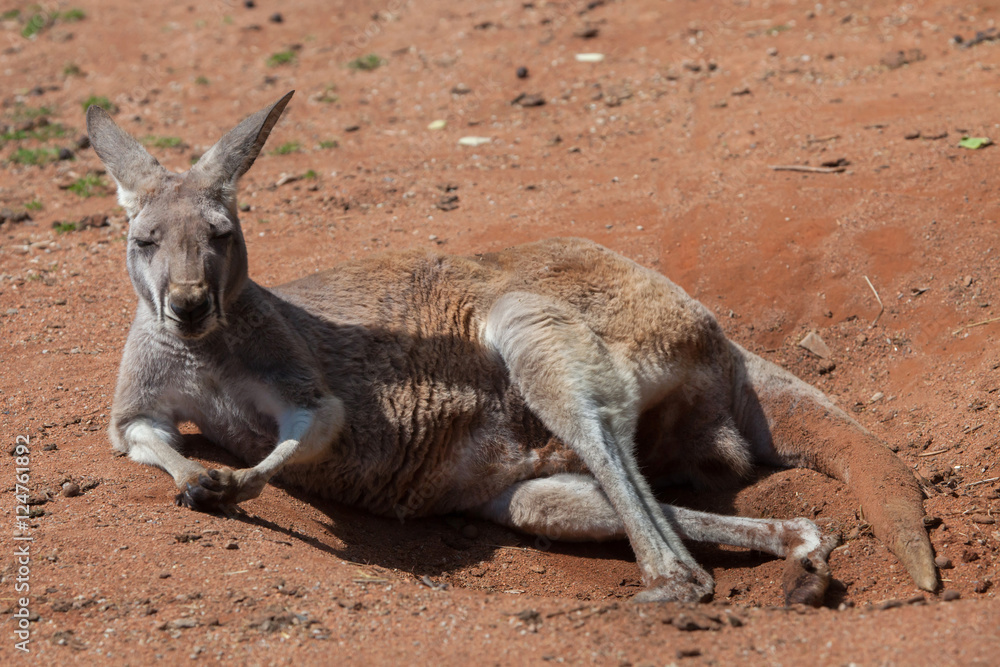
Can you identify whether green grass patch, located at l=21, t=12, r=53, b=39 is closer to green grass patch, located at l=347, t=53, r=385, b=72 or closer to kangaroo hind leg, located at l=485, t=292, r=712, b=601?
green grass patch, located at l=347, t=53, r=385, b=72

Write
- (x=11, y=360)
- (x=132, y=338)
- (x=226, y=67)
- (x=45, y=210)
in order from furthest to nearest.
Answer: (x=226, y=67)
(x=45, y=210)
(x=11, y=360)
(x=132, y=338)

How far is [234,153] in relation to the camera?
4.16m

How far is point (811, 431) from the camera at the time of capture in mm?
4570

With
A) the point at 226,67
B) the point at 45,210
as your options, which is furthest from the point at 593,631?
the point at 226,67

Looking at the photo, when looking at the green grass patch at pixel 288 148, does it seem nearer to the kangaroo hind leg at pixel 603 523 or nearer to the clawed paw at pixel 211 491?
the kangaroo hind leg at pixel 603 523

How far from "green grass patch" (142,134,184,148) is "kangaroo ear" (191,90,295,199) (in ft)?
15.7

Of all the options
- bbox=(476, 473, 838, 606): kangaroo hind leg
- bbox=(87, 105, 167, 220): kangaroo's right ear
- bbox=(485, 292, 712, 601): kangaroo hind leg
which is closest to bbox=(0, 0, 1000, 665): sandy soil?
bbox=(476, 473, 838, 606): kangaroo hind leg

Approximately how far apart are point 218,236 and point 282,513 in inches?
50.6

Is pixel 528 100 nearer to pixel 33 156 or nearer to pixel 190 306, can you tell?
Result: pixel 33 156

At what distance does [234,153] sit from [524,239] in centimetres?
273

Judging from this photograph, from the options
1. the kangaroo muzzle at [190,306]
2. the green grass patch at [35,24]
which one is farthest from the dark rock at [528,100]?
the green grass patch at [35,24]

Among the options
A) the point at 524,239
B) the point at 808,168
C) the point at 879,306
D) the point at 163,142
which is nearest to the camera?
the point at 879,306

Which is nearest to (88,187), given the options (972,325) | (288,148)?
(288,148)

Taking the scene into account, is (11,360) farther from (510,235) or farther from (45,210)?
(510,235)
